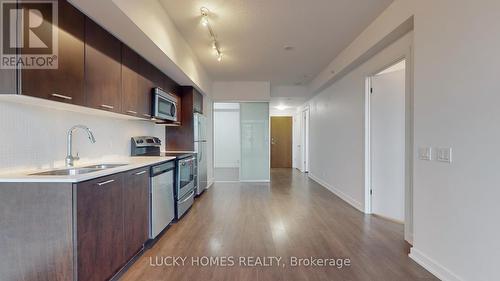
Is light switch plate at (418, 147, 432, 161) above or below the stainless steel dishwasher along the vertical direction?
above

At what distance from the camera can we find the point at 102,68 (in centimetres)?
231

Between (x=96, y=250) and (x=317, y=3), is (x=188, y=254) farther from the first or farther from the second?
(x=317, y=3)

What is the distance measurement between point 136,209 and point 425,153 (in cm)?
278

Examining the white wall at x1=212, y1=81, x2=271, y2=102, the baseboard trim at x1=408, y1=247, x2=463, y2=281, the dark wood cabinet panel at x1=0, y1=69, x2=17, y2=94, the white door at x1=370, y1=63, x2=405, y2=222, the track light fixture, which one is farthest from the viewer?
the white wall at x1=212, y1=81, x2=271, y2=102

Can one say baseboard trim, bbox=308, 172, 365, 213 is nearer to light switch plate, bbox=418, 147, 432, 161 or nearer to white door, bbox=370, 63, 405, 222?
white door, bbox=370, 63, 405, 222

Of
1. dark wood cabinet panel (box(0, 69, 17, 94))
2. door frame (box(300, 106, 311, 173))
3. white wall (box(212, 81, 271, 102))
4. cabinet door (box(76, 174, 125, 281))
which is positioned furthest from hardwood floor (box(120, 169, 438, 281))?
door frame (box(300, 106, 311, 173))

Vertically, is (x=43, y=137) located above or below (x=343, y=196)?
above

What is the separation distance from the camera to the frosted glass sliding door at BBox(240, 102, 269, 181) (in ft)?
22.6

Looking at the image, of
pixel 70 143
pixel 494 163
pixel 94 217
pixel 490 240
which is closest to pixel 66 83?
pixel 70 143

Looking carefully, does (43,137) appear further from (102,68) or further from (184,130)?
(184,130)

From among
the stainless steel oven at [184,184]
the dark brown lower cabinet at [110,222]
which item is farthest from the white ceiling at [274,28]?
the dark brown lower cabinet at [110,222]

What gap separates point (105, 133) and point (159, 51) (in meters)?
1.13

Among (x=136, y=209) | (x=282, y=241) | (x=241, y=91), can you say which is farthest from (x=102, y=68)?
(x=241, y=91)

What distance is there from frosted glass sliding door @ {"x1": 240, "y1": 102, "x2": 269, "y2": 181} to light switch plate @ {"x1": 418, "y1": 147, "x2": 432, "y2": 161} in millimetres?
4661
